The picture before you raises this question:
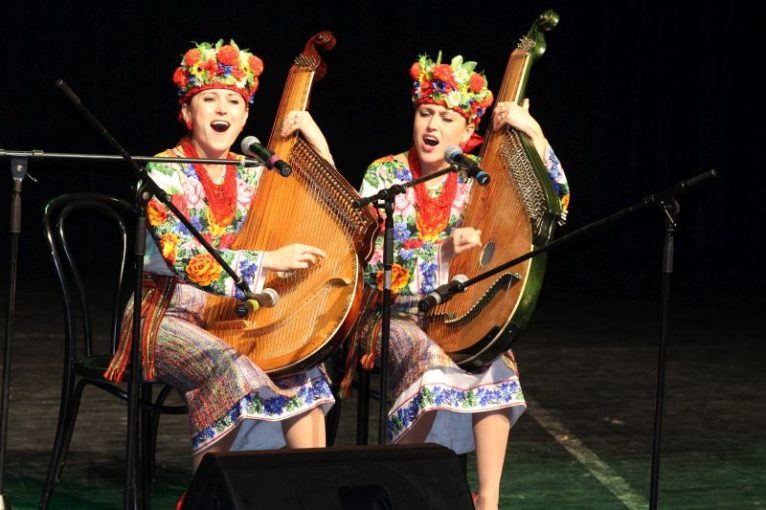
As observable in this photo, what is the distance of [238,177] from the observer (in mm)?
3584

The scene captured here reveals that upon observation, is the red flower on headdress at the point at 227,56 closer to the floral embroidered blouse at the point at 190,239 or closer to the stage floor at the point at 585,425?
the floral embroidered blouse at the point at 190,239

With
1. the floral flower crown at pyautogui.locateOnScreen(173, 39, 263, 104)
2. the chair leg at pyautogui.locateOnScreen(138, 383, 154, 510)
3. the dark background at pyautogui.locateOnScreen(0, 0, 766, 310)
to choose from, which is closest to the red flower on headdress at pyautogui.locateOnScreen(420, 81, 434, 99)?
the floral flower crown at pyautogui.locateOnScreen(173, 39, 263, 104)

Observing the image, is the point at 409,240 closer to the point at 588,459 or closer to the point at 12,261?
the point at 12,261

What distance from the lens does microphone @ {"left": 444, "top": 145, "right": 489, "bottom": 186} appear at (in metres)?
3.11

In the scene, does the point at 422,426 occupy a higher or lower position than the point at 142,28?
lower

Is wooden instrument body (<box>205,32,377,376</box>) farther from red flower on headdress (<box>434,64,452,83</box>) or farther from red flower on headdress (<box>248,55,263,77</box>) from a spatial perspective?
red flower on headdress (<box>434,64,452,83</box>)

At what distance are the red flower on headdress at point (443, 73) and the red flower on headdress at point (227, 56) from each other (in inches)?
20.3

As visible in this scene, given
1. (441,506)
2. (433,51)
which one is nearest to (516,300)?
(441,506)

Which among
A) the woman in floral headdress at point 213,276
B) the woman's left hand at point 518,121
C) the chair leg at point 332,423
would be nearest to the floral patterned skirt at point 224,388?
the woman in floral headdress at point 213,276

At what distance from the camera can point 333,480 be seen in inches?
100

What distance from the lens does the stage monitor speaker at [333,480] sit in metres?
2.47

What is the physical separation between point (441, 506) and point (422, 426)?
928mm

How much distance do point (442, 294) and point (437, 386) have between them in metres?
0.23

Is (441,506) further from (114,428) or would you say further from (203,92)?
(114,428)
